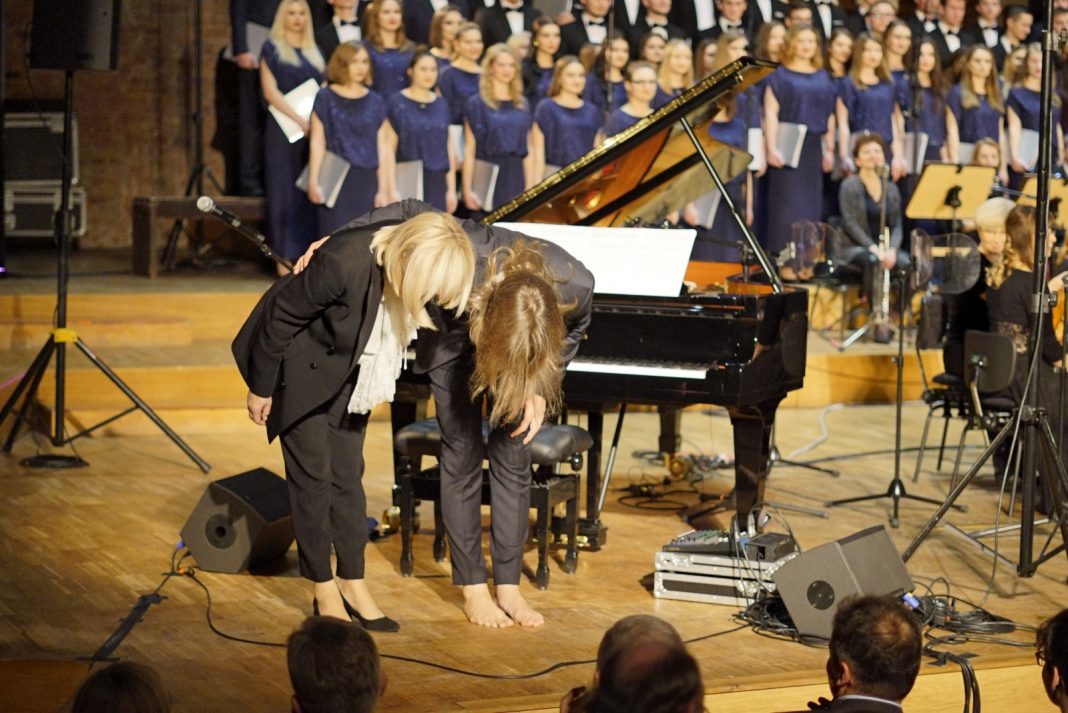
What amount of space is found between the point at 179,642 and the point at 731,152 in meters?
2.79

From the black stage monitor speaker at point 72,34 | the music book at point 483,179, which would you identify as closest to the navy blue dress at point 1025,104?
the music book at point 483,179

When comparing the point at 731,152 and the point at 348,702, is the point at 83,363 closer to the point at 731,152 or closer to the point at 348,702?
the point at 731,152

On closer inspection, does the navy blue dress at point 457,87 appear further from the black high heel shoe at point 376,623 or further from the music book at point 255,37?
the black high heel shoe at point 376,623

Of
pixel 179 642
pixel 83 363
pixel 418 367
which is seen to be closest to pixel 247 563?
pixel 179 642

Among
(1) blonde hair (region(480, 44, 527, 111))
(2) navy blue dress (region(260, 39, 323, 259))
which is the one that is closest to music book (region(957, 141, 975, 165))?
(1) blonde hair (region(480, 44, 527, 111))

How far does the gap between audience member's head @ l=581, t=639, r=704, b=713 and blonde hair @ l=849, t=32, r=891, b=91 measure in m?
7.96

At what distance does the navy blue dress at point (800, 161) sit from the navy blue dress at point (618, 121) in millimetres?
1104

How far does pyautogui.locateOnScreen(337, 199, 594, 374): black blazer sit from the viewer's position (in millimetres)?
4035

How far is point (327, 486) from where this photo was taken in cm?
399

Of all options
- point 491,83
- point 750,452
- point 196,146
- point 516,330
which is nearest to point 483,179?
point 491,83

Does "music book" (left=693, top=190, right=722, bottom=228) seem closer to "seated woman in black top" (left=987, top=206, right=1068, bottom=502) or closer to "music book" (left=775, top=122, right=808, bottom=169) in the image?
"music book" (left=775, top=122, right=808, bottom=169)

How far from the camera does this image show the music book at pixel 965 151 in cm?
1010

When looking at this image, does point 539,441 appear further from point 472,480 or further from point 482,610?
point 482,610

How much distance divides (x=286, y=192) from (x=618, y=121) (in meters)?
2.01
